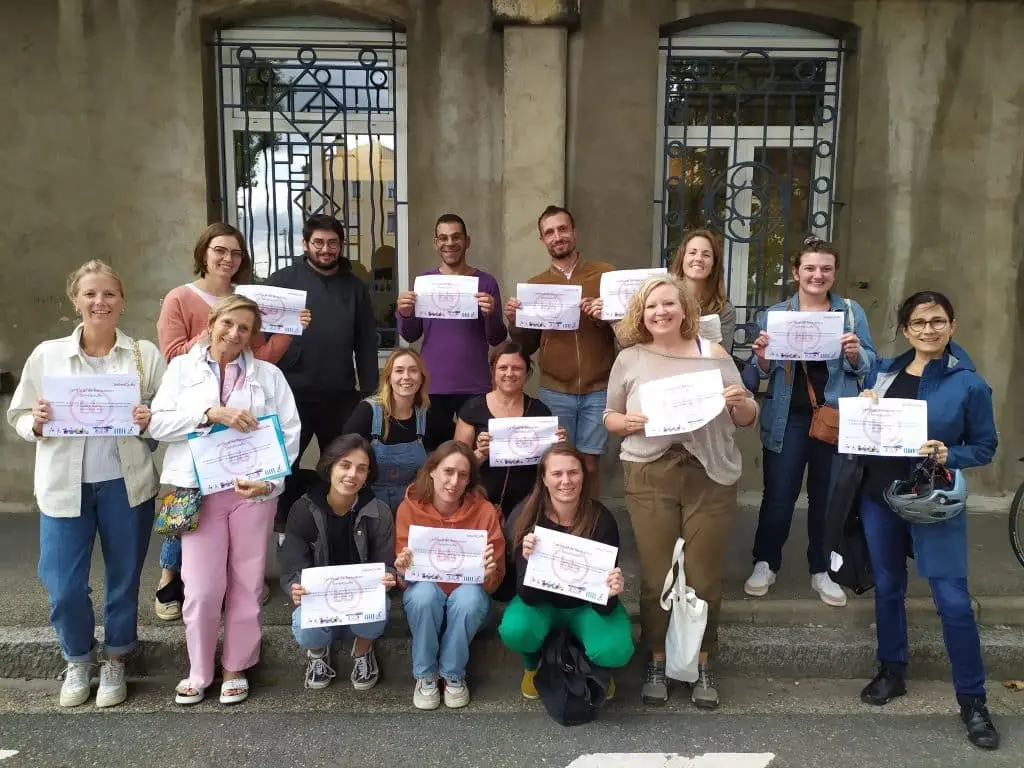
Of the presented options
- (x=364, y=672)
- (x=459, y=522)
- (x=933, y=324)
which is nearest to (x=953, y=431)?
(x=933, y=324)

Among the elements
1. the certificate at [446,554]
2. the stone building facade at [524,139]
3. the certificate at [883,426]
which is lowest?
the certificate at [446,554]

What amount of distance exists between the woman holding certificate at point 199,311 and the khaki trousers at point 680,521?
6.08 feet

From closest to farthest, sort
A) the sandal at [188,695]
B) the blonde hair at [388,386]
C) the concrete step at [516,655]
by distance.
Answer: the sandal at [188,695] → the concrete step at [516,655] → the blonde hair at [388,386]

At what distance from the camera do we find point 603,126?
5.38 m

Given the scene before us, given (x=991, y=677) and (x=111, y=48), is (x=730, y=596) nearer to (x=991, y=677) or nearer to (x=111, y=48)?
(x=991, y=677)

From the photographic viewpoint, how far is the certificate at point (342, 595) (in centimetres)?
312

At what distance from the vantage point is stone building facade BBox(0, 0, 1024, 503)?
17.5 ft

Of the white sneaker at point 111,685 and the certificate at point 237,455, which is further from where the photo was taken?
the white sneaker at point 111,685

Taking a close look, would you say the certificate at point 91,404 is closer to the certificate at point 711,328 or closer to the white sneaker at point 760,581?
the certificate at point 711,328

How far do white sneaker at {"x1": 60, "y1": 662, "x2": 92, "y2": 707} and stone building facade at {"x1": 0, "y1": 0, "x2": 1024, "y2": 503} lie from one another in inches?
118

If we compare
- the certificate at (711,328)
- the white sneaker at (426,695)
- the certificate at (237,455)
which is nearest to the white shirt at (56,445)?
the certificate at (237,455)

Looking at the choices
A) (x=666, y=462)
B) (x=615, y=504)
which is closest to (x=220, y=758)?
(x=666, y=462)

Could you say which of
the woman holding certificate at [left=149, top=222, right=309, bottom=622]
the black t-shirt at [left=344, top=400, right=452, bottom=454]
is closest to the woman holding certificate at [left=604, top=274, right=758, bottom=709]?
the black t-shirt at [left=344, top=400, right=452, bottom=454]

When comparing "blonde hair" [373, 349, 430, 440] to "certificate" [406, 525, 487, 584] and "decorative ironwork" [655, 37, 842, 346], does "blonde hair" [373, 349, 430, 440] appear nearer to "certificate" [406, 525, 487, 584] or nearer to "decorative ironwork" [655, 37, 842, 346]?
"certificate" [406, 525, 487, 584]
